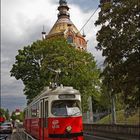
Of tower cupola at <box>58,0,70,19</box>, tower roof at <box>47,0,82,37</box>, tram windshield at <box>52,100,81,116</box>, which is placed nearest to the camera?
tram windshield at <box>52,100,81,116</box>

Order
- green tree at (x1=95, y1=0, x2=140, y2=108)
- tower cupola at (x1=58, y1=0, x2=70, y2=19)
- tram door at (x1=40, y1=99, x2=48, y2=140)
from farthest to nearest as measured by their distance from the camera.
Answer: tower cupola at (x1=58, y1=0, x2=70, y2=19) → tram door at (x1=40, y1=99, x2=48, y2=140) → green tree at (x1=95, y1=0, x2=140, y2=108)

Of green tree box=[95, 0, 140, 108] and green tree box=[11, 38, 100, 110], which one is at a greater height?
green tree box=[11, 38, 100, 110]

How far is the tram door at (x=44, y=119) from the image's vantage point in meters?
21.4

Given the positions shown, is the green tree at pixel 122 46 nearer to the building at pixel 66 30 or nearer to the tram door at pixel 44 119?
the tram door at pixel 44 119

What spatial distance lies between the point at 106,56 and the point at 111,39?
0.92 metres

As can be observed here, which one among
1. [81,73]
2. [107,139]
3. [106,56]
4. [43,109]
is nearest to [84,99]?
[81,73]

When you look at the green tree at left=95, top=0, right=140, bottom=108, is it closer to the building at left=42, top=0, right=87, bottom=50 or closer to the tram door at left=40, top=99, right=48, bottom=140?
the tram door at left=40, top=99, right=48, bottom=140

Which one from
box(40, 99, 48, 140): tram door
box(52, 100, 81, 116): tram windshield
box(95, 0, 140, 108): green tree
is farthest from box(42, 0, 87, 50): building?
box(95, 0, 140, 108): green tree

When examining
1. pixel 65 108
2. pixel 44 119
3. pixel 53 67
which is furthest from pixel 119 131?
pixel 53 67

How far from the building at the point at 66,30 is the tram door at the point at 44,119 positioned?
71.3 meters

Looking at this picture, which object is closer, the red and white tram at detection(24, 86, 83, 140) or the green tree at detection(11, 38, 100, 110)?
the red and white tram at detection(24, 86, 83, 140)

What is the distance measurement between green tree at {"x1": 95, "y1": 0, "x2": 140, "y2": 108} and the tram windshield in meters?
3.19

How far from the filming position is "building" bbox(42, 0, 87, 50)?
97.2m

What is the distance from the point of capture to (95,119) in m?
58.3
